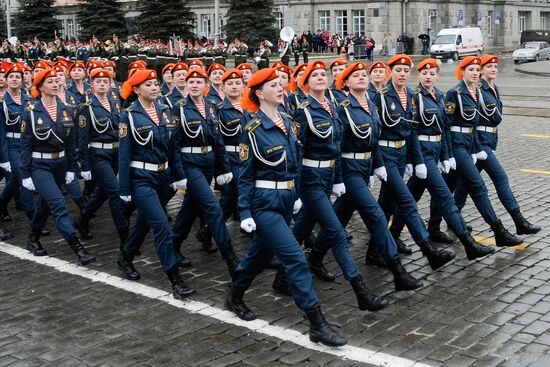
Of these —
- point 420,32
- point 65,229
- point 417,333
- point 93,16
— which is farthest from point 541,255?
point 420,32

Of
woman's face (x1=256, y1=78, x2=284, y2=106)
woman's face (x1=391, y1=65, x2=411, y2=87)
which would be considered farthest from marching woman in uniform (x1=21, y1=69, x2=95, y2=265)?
woman's face (x1=391, y1=65, x2=411, y2=87)

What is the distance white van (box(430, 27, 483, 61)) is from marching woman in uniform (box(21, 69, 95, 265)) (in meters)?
42.5

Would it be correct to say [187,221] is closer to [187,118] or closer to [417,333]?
[187,118]

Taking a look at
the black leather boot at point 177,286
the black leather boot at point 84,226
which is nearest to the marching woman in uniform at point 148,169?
the black leather boot at point 177,286

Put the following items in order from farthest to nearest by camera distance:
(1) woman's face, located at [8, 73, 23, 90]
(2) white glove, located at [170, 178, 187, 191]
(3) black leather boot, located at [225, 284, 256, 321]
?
(1) woman's face, located at [8, 73, 23, 90] → (2) white glove, located at [170, 178, 187, 191] → (3) black leather boot, located at [225, 284, 256, 321]

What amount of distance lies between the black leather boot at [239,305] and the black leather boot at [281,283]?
672 millimetres

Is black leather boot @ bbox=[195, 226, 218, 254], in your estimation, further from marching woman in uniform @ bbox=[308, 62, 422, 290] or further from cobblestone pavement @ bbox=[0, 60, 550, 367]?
marching woman in uniform @ bbox=[308, 62, 422, 290]

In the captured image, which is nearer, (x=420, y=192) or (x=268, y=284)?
(x=268, y=284)

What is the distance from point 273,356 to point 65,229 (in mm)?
3548

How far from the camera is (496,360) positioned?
19.1 ft

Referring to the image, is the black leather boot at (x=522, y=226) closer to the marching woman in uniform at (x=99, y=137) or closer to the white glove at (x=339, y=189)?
the white glove at (x=339, y=189)

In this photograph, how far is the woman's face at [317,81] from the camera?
7.03m

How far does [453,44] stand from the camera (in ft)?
161

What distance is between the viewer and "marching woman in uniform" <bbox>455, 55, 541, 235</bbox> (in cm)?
918
